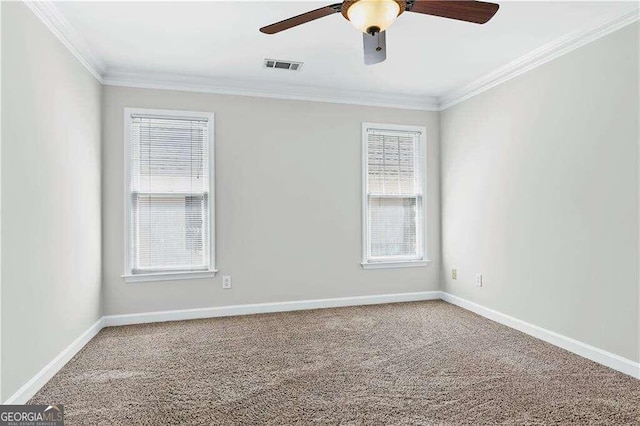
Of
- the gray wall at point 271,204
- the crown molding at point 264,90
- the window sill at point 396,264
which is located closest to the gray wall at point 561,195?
the window sill at point 396,264

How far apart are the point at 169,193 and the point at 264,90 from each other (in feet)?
4.89

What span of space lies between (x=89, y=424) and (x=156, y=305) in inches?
76.6

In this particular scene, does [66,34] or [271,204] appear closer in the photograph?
[66,34]

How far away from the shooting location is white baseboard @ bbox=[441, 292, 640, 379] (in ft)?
8.77

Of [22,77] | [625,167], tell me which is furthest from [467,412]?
[22,77]

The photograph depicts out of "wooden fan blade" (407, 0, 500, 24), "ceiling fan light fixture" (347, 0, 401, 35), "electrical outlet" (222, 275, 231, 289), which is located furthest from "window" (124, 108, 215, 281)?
"wooden fan blade" (407, 0, 500, 24)

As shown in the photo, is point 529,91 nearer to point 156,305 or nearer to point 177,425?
point 177,425

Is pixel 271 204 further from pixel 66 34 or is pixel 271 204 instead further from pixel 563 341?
pixel 563 341

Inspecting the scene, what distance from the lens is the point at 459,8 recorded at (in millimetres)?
1853

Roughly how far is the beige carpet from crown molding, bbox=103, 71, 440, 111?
2.41 m

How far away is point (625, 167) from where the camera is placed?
2678mm

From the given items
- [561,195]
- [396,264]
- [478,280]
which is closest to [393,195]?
[396,264]

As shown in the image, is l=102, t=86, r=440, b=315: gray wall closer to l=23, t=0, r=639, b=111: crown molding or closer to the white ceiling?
l=23, t=0, r=639, b=111: crown molding

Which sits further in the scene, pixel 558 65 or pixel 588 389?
pixel 558 65
